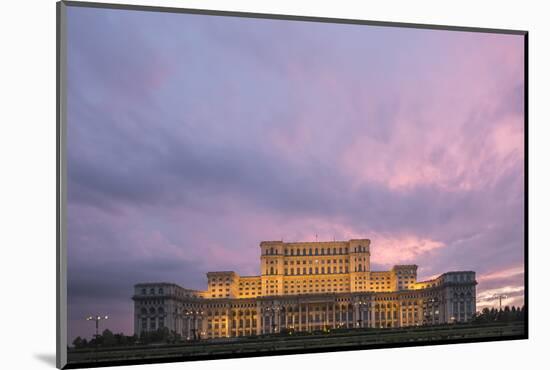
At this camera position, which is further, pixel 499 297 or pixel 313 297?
pixel 499 297

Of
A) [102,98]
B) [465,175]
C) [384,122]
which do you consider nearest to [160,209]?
[102,98]

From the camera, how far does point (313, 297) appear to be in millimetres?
11508

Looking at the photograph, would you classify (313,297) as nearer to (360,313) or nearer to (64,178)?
(360,313)

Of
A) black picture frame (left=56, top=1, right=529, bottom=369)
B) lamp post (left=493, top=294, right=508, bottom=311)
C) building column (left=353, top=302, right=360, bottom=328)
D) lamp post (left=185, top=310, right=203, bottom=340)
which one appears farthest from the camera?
lamp post (left=493, top=294, right=508, bottom=311)

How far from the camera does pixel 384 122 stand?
11203mm

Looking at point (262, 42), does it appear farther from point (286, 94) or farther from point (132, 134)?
point (132, 134)

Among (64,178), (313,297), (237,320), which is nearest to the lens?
(64,178)

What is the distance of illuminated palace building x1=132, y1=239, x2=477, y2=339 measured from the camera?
11.0 m

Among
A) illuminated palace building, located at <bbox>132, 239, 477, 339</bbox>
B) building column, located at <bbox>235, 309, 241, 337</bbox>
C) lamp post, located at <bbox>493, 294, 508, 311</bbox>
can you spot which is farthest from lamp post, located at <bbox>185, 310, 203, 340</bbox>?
lamp post, located at <bbox>493, 294, 508, 311</bbox>

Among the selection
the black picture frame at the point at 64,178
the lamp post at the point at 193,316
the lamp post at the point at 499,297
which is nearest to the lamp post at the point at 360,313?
the black picture frame at the point at 64,178

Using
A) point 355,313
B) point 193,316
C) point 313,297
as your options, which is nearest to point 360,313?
point 355,313

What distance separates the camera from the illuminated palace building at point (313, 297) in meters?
11.0

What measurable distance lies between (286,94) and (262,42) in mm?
683

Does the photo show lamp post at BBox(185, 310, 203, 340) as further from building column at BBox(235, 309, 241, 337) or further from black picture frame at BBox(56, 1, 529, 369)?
black picture frame at BBox(56, 1, 529, 369)
